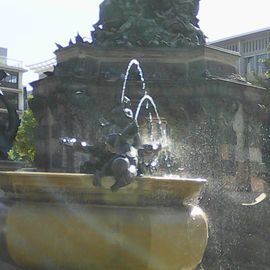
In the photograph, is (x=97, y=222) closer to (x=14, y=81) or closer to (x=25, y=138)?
(x=25, y=138)

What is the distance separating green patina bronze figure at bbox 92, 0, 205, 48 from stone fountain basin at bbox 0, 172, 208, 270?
8.53m

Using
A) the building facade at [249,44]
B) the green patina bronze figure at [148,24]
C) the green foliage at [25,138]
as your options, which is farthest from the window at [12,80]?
the green patina bronze figure at [148,24]

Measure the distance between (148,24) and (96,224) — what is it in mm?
9666

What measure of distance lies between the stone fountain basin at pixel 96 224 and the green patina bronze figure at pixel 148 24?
8529 mm

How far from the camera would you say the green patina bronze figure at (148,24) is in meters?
→ 14.6

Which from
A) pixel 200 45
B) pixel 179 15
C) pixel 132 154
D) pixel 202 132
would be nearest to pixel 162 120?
pixel 202 132

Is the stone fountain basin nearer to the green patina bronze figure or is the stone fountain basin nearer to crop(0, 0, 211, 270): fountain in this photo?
crop(0, 0, 211, 270): fountain

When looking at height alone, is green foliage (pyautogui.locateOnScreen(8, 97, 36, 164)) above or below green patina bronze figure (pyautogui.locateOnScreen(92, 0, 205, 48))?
below

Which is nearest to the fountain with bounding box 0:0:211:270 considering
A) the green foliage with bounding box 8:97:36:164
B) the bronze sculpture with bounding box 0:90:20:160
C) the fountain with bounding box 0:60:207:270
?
the fountain with bounding box 0:60:207:270

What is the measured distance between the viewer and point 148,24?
14805mm

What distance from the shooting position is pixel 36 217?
19.6ft

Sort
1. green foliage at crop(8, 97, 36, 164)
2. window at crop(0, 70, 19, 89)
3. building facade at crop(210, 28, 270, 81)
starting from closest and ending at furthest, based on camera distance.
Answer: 1. green foliage at crop(8, 97, 36, 164)
2. building facade at crop(210, 28, 270, 81)
3. window at crop(0, 70, 19, 89)

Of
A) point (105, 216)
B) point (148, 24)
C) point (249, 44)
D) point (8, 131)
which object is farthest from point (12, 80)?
point (105, 216)

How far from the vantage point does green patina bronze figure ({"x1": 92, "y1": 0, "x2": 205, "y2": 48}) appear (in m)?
14.6
